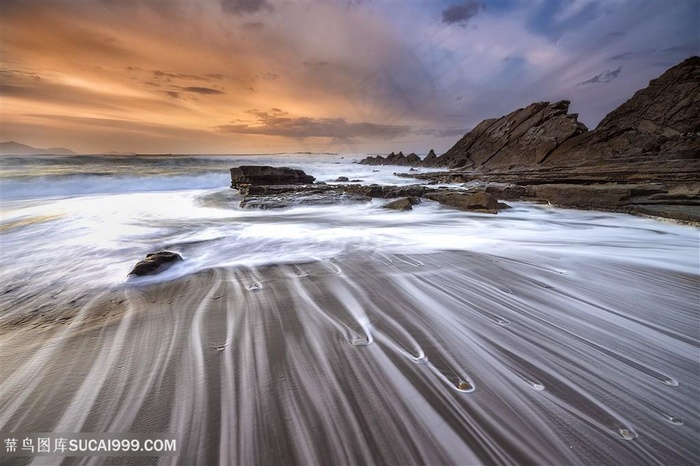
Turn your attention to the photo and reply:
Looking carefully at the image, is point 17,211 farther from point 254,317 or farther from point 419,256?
point 419,256

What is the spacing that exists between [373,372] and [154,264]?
2.91 metres

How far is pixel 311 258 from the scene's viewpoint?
4172mm

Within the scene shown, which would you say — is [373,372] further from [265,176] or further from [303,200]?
[265,176]

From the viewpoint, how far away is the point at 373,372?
182 cm

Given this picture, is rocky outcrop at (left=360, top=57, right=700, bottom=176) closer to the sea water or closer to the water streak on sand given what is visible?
the sea water

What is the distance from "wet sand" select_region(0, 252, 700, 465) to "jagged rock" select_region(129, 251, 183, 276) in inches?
14.2

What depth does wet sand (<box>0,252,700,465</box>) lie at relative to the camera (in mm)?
1360

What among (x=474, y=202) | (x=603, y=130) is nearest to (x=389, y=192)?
(x=474, y=202)

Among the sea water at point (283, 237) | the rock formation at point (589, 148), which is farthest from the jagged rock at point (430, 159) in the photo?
the sea water at point (283, 237)

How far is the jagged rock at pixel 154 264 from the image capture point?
337 cm

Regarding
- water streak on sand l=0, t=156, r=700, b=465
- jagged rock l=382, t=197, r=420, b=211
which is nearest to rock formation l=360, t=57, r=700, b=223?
jagged rock l=382, t=197, r=420, b=211

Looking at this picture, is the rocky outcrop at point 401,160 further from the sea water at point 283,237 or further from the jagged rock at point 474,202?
the sea water at point 283,237

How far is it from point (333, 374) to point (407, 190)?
9031mm

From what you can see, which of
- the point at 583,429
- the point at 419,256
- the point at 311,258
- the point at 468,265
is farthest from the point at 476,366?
the point at 311,258
